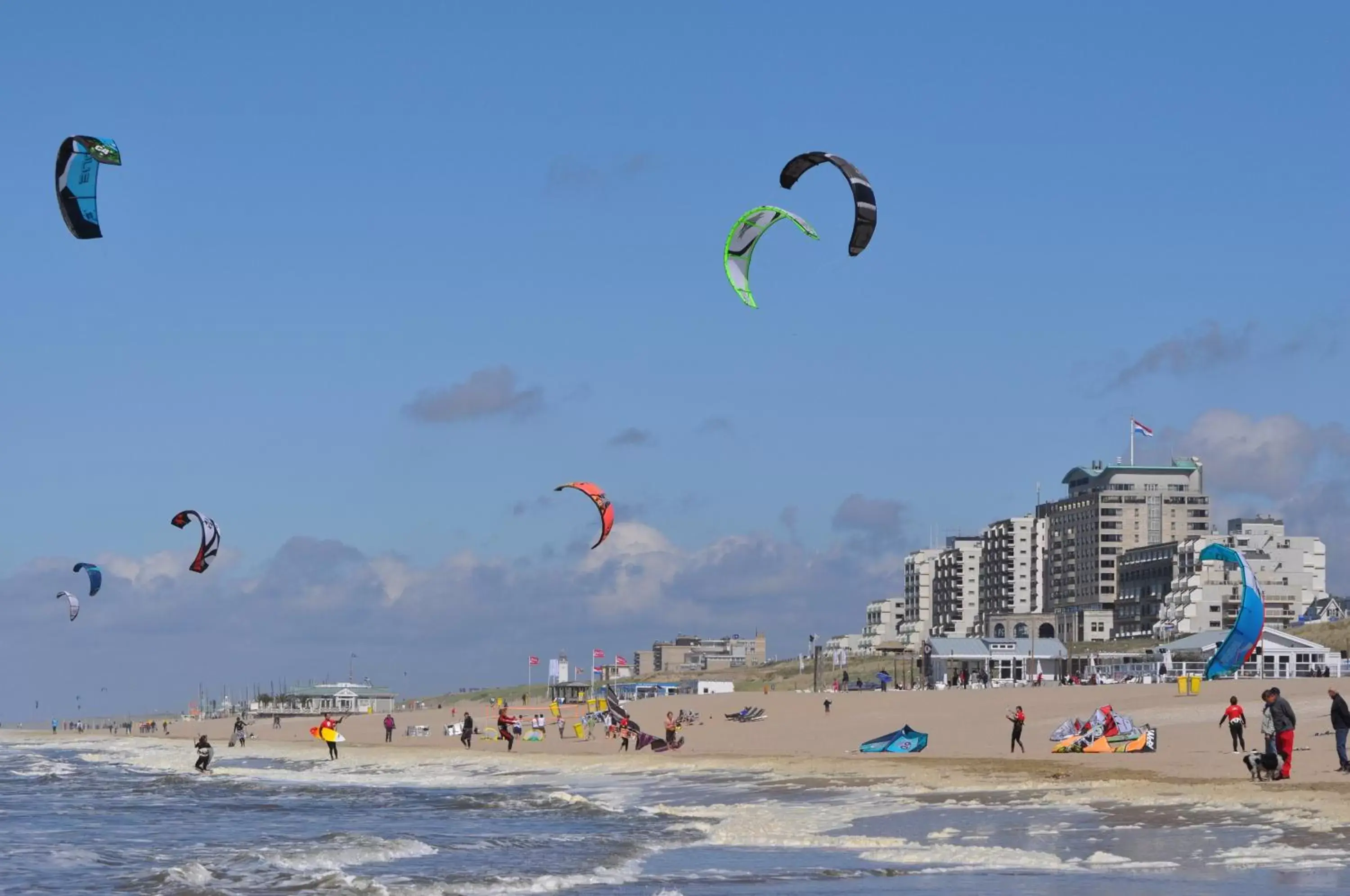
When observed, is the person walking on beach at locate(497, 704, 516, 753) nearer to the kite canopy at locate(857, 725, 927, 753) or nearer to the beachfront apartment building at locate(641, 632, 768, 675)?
the kite canopy at locate(857, 725, 927, 753)

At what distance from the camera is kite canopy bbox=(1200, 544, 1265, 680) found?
2747cm

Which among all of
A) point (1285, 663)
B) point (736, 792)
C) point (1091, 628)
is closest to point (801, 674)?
point (1091, 628)

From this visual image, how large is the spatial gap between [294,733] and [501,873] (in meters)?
52.2

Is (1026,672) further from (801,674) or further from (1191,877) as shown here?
(1191,877)

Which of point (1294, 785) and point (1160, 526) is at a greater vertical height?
point (1160, 526)

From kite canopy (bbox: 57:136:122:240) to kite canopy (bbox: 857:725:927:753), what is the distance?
49.7 ft

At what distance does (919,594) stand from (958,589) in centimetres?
950

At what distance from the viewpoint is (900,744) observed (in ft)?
94.2

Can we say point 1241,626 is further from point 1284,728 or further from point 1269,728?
point 1284,728

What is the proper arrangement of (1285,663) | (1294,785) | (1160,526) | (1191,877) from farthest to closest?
(1160,526)
(1285,663)
(1294,785)
(1191,877)

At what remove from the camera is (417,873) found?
16156 mm

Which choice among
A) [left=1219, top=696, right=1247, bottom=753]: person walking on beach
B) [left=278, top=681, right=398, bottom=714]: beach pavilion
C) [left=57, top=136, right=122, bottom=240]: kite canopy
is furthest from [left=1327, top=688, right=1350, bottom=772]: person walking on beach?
[left=278, top=681, right=398, bottom=714]: beach pavilion

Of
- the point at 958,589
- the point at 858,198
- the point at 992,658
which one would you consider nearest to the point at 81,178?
the point at 858,198

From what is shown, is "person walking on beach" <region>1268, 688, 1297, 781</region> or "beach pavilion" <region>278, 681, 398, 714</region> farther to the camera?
"beach pavilion" <region>278, 681, 398, 714</region>
